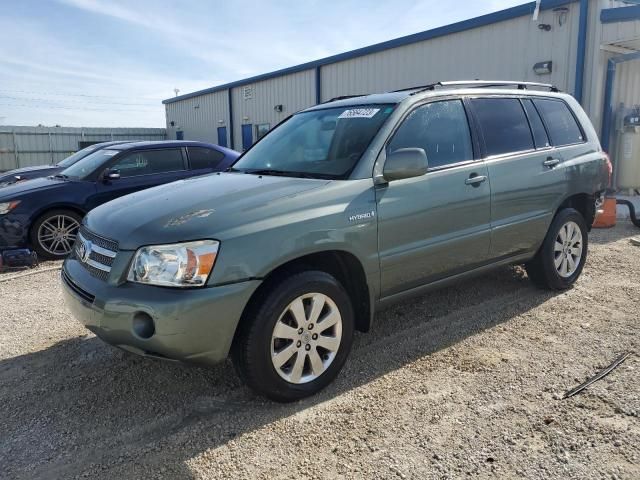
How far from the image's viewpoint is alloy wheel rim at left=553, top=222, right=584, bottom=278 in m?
4.85

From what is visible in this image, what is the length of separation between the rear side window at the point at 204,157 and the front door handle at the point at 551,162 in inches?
202

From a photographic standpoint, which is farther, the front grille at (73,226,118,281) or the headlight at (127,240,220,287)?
the front grille at (73,226,118,281)

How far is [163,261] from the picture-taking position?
9.00ft

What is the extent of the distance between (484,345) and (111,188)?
5.61m

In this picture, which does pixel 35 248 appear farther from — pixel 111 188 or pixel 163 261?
pixel 163 261

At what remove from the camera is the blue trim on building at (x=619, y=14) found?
948 centimetres

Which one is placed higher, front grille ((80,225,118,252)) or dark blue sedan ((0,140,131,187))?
dark blue sedan ((0,140,131,187))

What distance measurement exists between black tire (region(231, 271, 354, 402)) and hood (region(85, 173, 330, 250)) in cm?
42

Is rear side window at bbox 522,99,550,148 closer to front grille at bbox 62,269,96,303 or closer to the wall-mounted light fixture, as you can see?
front grille at bbox 62,269,96,303

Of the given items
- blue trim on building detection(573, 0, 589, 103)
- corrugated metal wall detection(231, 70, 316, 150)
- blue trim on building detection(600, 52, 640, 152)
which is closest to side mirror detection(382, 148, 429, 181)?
blue trim on building detection(573, 0, 589, 103)

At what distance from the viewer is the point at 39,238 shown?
6.92m

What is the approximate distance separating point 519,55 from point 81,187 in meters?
9.46

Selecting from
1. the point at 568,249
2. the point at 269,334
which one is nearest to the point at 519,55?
the point at 568,249

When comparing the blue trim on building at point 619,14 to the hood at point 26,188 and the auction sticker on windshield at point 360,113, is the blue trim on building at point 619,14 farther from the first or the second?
the hood at point 26,188
